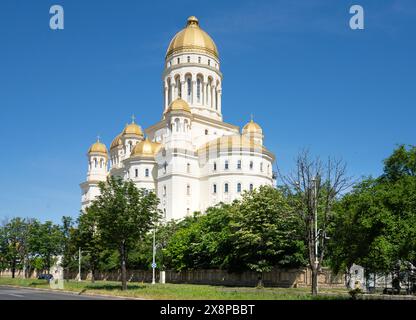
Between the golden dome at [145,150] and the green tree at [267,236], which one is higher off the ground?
the golden dome at [145,150]

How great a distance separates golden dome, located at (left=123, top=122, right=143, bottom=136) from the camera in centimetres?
10113

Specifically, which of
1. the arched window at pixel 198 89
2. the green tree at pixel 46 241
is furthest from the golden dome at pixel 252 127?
the green tree at pixel 46 241

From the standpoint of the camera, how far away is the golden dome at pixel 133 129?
101 metres

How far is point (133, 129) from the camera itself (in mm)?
101375

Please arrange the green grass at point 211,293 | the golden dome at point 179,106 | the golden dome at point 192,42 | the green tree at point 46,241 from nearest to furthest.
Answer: the green grass at point 211,293, the green tree at point 46,241, the golden dome at point 179,106, the golden dome at point 192,42

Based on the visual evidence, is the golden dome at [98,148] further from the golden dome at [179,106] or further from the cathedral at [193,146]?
the golden dome at [179,106]

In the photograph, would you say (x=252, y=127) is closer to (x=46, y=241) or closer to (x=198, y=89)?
(x=198, y=89)

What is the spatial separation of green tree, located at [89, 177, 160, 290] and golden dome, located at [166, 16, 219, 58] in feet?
193

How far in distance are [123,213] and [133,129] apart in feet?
214

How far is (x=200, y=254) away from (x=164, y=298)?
103ft

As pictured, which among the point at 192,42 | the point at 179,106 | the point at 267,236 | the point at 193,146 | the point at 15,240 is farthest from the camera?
the point at 192,42

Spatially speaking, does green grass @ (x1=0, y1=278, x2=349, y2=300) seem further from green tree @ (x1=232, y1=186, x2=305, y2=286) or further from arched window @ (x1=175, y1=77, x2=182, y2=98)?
arched window @ (x1=175, y1=77, x2=182, y2=98)

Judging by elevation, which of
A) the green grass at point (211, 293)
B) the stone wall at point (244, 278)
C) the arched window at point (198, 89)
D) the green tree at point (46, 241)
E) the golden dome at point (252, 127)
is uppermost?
the arched window at point (198, 89)

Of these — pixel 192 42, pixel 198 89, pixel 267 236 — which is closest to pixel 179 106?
pixel 198 89
